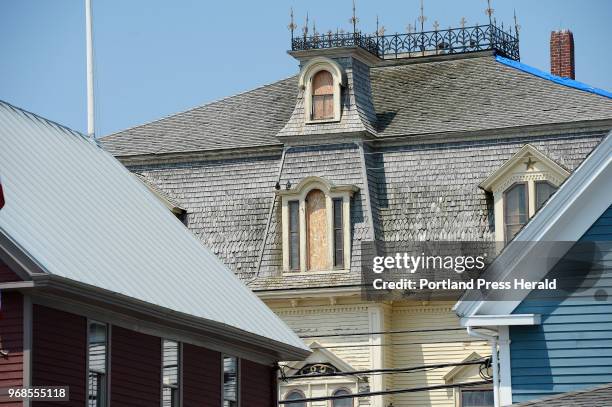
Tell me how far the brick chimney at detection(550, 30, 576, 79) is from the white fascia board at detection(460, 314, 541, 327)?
33.1m

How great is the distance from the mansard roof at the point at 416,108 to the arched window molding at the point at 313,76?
1.24 metres

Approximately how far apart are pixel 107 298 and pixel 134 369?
108 inches

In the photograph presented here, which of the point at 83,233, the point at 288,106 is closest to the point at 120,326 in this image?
the point at 83,233

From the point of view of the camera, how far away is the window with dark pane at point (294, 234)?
5906 cm

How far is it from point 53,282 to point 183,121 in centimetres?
3054

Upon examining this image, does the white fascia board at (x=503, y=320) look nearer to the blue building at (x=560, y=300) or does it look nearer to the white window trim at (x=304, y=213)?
the blue building at (x=560, y=300)

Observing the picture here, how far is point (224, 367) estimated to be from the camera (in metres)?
42.5

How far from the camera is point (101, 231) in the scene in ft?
128

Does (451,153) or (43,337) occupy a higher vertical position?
(451,153)

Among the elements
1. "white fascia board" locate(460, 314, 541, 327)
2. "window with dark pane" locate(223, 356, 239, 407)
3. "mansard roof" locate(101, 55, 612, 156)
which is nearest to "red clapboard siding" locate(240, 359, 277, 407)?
"window with dark pane" locate(223, 356, 239, 407)

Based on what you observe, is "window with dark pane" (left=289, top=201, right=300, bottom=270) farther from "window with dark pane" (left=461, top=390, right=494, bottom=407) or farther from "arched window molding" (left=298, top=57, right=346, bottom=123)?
"window with dark pane" (left=461, top=390, right=494, bottom=407)

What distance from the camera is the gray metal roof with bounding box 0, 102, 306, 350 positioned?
3609 cm

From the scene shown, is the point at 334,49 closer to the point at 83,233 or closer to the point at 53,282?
the point at 83,233

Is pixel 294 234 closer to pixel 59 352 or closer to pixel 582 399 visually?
pixel 59 352
